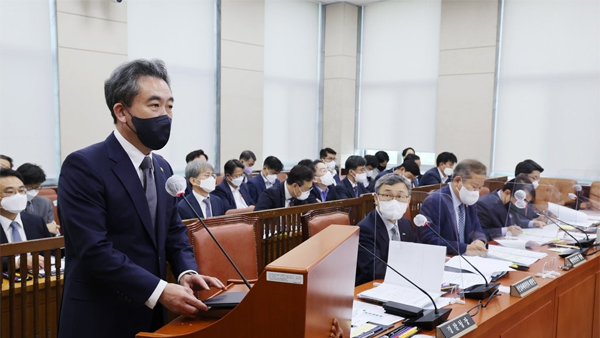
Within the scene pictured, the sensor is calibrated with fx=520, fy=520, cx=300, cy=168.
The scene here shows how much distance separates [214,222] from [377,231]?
33.4 inches

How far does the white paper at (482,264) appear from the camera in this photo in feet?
7.38

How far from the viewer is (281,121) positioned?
8961mm

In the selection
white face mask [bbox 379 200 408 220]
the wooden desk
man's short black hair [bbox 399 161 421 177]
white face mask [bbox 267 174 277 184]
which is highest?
white face mask [bbox 379 200 408 220]

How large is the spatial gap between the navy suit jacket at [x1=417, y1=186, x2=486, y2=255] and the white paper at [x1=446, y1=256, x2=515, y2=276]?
0.16 ft

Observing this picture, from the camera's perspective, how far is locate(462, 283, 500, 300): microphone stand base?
214 cm

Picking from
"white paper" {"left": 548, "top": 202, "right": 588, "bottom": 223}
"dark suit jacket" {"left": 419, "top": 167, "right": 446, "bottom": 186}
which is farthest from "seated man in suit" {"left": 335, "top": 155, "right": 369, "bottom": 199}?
"white paper" {"left": 548, "top": 202, "right": 588, "bottom": 223}

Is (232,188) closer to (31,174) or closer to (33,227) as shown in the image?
(31,174)

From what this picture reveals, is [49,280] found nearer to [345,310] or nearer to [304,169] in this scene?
[345,310]

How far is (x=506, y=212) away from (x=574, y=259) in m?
0.43

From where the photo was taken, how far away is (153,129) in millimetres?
1461

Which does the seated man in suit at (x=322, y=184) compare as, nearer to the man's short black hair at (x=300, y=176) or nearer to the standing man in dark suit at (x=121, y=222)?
the man's short black hair at (x=300, y=176)

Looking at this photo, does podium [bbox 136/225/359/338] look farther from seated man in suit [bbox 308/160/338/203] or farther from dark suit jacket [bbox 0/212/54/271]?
seated man in suit [bbox 308/160/338/203]

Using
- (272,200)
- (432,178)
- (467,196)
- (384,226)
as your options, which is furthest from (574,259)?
Result: (432,178)

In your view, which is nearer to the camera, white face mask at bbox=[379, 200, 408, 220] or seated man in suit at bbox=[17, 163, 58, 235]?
white face mask at bbox=[379, 200, 408, 220]
